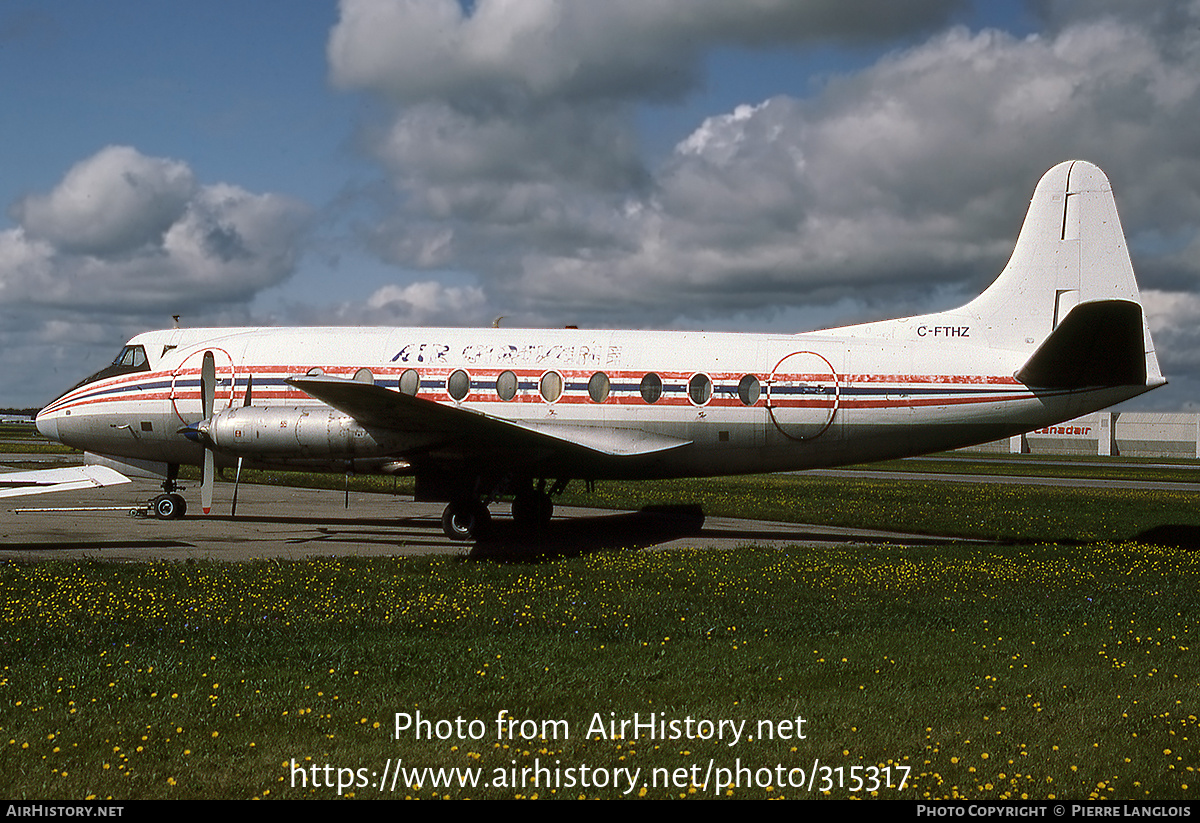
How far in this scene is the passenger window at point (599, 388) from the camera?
18.4m

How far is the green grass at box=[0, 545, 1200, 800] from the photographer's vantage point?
6.26m

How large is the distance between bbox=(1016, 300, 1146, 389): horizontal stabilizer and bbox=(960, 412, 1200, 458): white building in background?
73.0 metres

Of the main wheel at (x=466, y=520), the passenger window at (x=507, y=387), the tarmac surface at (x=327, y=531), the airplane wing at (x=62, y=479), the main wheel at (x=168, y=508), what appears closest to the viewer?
the tarmac surface at (x=327, y=531)

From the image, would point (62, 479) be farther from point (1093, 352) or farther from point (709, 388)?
point (1093, 352)

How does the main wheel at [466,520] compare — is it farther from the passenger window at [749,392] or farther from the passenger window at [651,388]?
the passenger window at [749,392]

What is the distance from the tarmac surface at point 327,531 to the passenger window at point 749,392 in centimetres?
293

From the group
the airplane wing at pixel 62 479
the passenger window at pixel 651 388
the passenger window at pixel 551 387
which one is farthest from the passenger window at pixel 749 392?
the airplane wing at pixel 62 479

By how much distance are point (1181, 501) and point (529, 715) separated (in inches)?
1214

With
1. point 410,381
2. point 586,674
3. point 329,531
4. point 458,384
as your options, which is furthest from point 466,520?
point 586,674

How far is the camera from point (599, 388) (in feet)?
60.4

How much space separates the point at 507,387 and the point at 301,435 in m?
4.19

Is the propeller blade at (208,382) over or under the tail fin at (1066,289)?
under
